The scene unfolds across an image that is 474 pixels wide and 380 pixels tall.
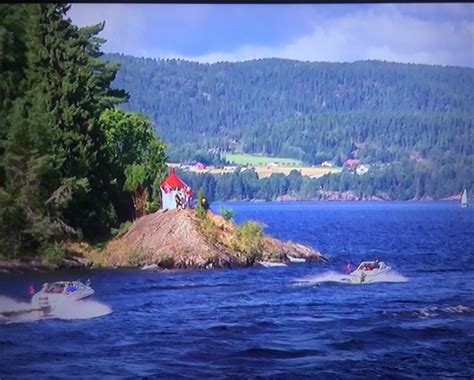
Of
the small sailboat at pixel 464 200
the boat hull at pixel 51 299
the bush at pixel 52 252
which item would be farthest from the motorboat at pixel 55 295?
the small sailboat at pixel 464 200

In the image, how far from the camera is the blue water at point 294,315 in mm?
3703

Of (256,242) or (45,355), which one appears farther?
(256,242)

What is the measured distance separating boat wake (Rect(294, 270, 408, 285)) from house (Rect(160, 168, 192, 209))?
0.60m

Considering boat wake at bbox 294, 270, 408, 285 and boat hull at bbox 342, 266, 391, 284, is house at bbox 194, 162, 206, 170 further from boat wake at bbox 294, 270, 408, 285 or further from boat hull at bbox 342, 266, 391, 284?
boat hull at bbox 342, 266, 391, 284

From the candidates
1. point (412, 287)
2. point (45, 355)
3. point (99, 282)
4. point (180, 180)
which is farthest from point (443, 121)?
point (45, 355)

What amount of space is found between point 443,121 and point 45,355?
189cm

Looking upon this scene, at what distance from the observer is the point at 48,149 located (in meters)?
3.89

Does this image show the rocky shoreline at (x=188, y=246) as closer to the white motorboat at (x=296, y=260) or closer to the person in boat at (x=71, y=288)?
the white motorboat at (x=296, y=260)

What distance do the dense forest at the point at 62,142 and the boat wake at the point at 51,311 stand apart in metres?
0.22

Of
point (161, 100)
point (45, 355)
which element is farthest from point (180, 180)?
point (45, 355)

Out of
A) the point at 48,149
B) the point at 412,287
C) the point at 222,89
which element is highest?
the point at 222,89

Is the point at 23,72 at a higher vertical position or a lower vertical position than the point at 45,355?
higher

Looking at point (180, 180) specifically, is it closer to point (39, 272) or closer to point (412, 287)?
point (39, 272)

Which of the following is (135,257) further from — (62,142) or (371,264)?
(371,264)
